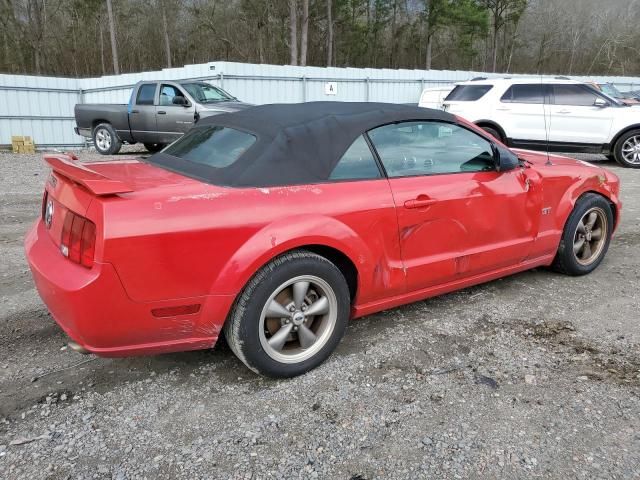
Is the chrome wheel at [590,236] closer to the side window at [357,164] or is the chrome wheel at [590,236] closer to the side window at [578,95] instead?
the side window at [357,164]

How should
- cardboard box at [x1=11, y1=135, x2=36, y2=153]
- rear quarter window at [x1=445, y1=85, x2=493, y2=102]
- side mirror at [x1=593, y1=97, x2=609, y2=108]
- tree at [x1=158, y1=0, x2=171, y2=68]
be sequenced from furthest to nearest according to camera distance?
Answer: tree at [x1=158, y1=0, x2=171, y2=68], cardboard box at [x1=11, y1=135, x2=36, y2=153], rear quarter window at [x1=445, y1=85, x2=493, y2=102], side mirror at [x1=593, y1=97, x2=609, y2=108]

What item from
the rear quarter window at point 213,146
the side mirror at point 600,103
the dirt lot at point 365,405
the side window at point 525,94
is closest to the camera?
the dirt lot at point 365,405

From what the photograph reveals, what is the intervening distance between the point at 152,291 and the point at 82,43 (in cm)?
4309

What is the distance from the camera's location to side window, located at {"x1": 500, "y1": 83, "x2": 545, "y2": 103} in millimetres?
11688

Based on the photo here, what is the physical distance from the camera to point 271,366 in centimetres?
276

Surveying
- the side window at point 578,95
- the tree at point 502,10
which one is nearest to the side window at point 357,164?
the side window at point 578,95

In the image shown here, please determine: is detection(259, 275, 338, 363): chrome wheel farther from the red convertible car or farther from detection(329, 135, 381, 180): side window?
detection(329, 135, 381, 180): side window

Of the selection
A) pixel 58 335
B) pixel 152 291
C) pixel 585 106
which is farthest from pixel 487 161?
pixel 585 106

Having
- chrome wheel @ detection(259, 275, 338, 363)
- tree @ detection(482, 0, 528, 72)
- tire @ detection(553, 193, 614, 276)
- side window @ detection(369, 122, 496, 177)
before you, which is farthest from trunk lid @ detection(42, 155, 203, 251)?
tree @ detection(482, 0, 528, 72)

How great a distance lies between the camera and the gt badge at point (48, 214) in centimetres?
284

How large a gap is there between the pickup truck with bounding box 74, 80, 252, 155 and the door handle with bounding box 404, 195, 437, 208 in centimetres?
935

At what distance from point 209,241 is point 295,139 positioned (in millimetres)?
845

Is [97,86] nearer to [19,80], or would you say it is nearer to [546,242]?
[19,80]

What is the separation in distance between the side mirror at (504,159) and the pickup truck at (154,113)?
29.5ft
